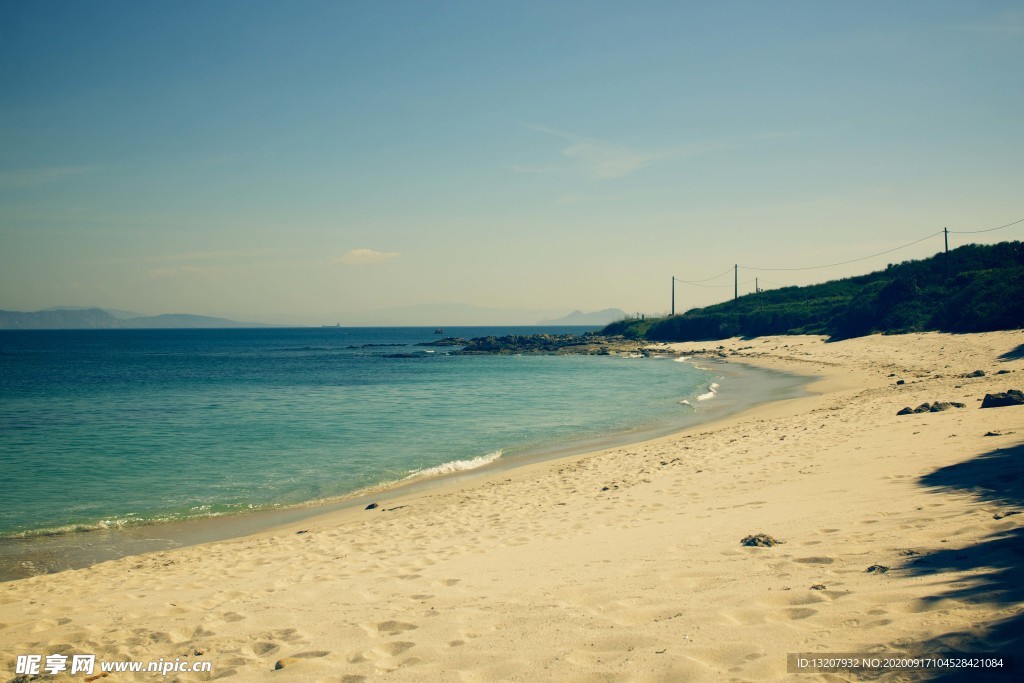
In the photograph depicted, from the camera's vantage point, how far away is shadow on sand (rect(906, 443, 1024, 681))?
3.70 metres

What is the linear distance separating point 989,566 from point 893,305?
54.6 m

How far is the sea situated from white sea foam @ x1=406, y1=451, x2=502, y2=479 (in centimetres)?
6

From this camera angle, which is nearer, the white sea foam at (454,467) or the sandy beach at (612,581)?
the sandy beach at (612,581)

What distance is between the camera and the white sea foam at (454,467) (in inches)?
615

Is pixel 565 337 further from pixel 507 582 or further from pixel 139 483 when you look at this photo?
pixel 507 582

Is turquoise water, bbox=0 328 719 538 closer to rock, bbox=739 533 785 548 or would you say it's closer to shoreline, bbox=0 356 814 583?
shoreline, bbox=0 356 814 583

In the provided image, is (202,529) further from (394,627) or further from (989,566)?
(989,566)

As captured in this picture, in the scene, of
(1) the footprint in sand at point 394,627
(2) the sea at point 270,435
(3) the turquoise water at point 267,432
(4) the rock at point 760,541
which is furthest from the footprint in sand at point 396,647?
(3) the turquoise water at point 267,432

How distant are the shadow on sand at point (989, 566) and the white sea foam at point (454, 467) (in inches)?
419

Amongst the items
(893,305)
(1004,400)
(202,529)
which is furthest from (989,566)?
(893,305)

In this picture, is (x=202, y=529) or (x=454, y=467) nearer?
(x=202, y=529)

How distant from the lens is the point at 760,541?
21.1 feet

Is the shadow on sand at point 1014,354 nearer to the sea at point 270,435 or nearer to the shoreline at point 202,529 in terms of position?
the sea at point 270,435

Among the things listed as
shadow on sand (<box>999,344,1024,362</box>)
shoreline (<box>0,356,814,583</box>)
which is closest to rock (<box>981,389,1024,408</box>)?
shoreline (<box>0,356,814,583</box>)
